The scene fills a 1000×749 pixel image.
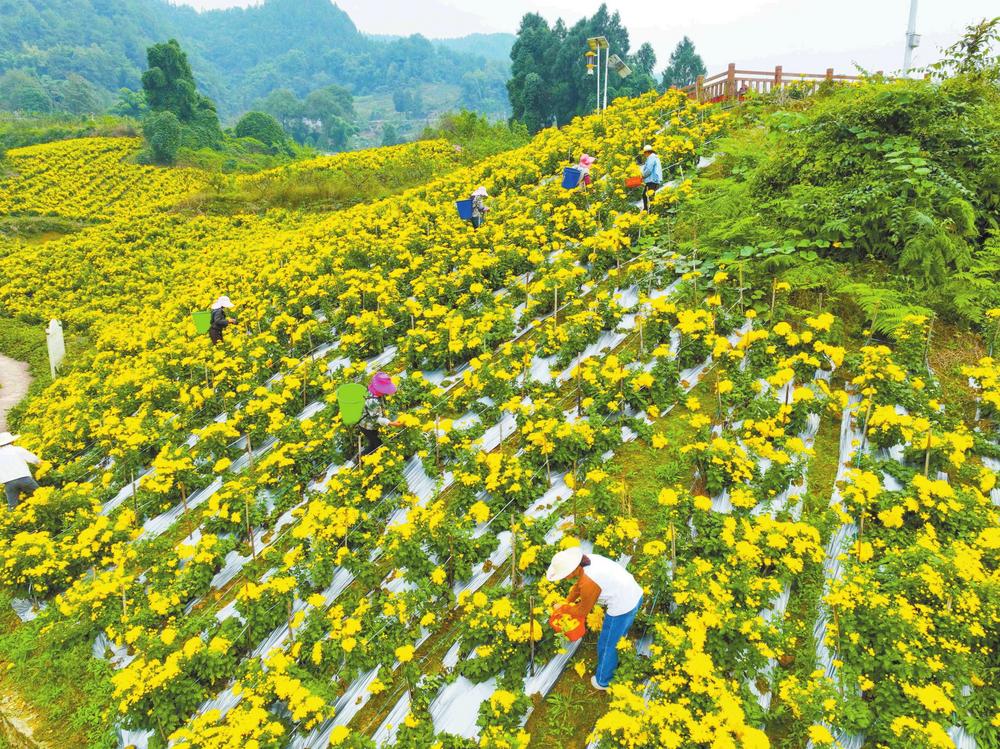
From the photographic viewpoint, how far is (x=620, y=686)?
14.1ft

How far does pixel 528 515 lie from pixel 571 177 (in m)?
9.72

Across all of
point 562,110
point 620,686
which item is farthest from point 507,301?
point 562,110

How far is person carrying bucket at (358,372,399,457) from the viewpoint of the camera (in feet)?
24.9

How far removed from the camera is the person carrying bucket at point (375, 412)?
7604 mm

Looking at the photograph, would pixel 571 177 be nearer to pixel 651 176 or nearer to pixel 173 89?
pixel 651 176

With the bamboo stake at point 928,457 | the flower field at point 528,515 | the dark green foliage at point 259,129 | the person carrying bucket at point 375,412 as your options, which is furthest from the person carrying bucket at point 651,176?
the dark green foliage at point 259,129

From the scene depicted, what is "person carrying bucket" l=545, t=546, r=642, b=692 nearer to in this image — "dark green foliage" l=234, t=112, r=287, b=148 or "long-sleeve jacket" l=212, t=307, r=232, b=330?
"long-sleeve jacket" l=212, t=307, r=232, b=330

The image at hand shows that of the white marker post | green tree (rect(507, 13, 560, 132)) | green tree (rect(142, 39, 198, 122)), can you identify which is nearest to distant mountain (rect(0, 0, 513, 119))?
green tree (rect(142, 39, 198, 122))

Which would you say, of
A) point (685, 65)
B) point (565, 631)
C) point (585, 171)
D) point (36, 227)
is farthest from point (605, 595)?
point (685, 65)

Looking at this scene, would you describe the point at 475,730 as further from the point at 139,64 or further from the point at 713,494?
the point at 139,64

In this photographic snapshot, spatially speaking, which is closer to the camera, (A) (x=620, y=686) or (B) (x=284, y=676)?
(A) (x=620, y=686)

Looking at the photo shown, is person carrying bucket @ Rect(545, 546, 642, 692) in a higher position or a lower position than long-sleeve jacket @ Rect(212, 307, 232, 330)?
lower

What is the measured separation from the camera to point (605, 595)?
4734 mm

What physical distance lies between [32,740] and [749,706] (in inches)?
→ 274
